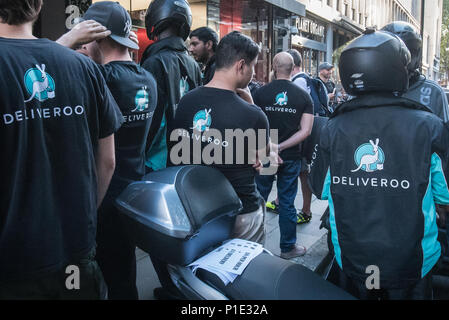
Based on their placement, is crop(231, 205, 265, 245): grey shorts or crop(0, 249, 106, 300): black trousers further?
crop(231, 205, 265, 245): grey shorts

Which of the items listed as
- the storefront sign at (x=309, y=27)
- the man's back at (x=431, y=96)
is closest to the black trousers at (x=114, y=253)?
the man's back at (x=431, y=96)

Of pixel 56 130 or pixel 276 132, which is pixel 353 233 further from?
pixel 276 132

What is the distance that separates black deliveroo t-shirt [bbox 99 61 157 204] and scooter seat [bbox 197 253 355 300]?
938 millimetres

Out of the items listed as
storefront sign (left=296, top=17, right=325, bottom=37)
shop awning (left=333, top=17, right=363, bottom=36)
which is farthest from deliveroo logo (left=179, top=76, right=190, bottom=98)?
shop awning (left=333, top=17, right=363, bottom=36)

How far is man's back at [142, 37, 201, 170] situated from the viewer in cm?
291

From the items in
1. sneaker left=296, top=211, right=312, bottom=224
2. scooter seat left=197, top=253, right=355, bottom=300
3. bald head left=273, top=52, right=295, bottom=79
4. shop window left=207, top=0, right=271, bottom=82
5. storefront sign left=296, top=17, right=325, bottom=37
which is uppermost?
storefront sign left=296, top=17, right=325, bottom=37

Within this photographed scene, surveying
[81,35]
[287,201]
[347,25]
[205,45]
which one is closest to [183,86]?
[205,45]

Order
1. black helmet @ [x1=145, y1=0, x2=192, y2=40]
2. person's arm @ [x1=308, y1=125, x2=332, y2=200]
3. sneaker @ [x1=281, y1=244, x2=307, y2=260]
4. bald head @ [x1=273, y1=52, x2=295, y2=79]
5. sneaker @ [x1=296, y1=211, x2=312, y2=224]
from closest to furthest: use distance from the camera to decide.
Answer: person's arm @ [x1=308, y1=125, x2=332, y2=200] → black helmet @ [x1=145, y1=0, x2=192, y2=40] → sneaker @ [x1=281, y1=244, x2=307, y2=260] → bald head @ [x1=273, y1=52, x2=295, y2=79] → sneaker @ [x1=296, y1=211, x2=312, y2=224]

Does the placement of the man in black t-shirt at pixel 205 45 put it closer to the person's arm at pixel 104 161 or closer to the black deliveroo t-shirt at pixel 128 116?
the black deliveroo t-shirt at pixel 128 116

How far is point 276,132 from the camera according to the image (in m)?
4.16

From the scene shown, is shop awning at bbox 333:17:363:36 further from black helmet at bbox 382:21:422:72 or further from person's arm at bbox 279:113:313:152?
black helmet at bbox 382:21:422:72

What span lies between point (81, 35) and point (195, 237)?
1133mm

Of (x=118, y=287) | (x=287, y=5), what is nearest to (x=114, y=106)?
(x=118, y=287)

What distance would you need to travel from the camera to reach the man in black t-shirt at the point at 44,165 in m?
1.36
